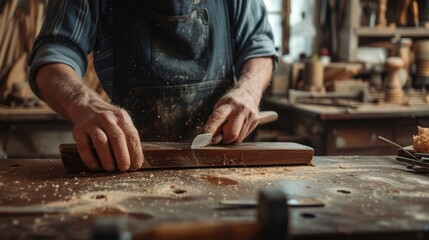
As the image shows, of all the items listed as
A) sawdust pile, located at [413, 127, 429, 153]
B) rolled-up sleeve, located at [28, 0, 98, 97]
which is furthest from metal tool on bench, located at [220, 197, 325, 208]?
rolled-up sleeve, located at [28, 0, 98, 97]

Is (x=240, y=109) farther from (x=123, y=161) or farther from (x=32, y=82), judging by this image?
(x=32, y=82)

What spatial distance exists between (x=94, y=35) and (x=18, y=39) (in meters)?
2.57

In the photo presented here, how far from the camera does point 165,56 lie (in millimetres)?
2381

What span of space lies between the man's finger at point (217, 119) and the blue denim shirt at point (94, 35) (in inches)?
24.1

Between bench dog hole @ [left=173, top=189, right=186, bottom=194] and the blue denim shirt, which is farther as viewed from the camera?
the blue denim shirt

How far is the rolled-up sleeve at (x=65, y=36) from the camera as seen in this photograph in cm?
→ 203

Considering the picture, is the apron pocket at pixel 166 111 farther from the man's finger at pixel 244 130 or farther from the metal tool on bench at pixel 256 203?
the metal tool on bench at pixel 256 203

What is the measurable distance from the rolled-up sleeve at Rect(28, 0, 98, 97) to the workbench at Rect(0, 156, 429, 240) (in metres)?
0.41

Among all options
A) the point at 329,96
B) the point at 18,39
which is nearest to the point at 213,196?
the point at 329,96

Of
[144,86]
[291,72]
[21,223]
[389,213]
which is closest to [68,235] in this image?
[21,223]

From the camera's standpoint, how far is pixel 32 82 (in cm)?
209

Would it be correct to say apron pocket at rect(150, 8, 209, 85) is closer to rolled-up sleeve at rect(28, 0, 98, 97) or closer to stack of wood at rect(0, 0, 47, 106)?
rolled-up sleeve at rect(28, 0, 98, 97)

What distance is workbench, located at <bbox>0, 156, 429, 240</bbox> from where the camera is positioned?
1167 mm

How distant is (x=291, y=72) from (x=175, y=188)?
3.36 metres
